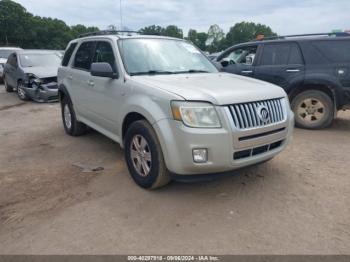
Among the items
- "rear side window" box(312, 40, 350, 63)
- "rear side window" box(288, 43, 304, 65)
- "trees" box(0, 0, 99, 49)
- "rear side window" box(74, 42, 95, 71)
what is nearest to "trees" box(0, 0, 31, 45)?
"trees" box(0, 0, 99, 49)

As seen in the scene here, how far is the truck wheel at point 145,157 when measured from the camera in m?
3.57

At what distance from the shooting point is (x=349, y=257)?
106 inches

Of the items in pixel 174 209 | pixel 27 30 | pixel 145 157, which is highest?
pixel 27 30

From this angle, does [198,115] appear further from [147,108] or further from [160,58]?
[160,58]

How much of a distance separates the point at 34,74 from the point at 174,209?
875cm

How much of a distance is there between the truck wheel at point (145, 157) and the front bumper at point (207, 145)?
142 mm

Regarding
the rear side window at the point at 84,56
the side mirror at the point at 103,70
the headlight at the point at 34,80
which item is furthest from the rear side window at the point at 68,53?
the headlight at the point at 34,80

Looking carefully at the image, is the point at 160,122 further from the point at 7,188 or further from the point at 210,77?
the point at 7,188

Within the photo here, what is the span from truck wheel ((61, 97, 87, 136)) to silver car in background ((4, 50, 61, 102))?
14.2 feet

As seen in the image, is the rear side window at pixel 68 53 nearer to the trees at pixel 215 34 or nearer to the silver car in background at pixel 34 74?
the silver car in background at pixel 34 74

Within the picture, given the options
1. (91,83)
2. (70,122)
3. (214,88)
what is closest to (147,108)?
(214,88)

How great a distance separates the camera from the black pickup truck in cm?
625

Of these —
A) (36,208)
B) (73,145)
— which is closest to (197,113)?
(36,208)

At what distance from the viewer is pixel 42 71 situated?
10.8 metres
